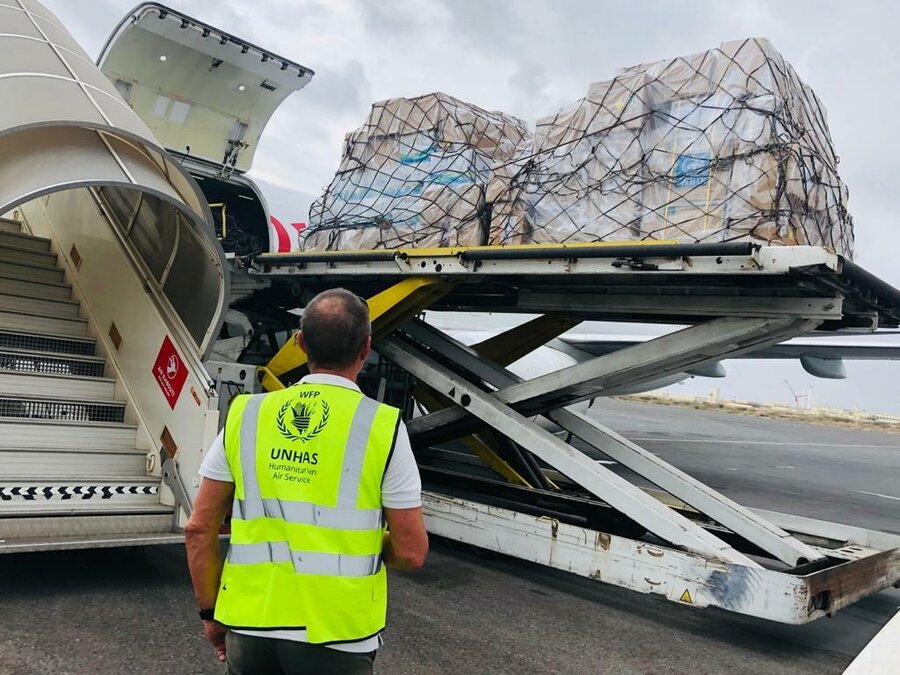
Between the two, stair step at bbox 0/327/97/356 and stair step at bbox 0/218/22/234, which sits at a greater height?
stair step at bbox 0/218/22/234

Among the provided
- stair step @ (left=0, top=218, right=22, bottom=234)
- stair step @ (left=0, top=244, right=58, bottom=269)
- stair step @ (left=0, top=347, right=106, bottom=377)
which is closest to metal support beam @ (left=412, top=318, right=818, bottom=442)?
stair step @ (left=0, top=347, right=106, bottom=377)

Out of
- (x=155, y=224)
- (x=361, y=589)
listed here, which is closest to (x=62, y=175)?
(x=155, y=224)

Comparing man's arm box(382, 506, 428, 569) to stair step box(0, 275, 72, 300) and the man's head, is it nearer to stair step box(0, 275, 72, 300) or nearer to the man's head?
the man's head

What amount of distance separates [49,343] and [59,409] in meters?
0.77

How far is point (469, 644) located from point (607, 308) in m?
2.58

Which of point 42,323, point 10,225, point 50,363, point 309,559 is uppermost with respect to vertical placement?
point 10,225

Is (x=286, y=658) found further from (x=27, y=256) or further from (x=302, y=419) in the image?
(x=27, y=256)

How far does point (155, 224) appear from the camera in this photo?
224 inches

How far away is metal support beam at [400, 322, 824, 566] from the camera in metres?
4.78

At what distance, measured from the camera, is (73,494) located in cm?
445

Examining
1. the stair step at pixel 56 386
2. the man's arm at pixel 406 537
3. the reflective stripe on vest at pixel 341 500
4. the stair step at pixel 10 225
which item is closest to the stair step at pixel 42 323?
the stair step at pixel 56 386

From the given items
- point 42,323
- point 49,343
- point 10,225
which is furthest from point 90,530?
point 10,225

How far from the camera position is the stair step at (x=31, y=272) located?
6.41 m

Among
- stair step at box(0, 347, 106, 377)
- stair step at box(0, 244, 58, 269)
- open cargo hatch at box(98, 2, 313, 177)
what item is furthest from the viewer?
open cargo hatch at box(98, 2, 313, 177)
